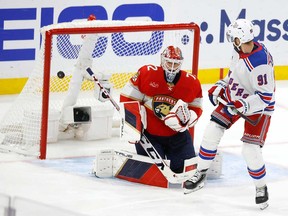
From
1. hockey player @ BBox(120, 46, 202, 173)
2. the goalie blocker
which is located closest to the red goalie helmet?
hockey player @ BBox(120, 46, 202, 173)

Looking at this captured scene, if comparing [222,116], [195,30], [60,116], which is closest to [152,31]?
[195,30]

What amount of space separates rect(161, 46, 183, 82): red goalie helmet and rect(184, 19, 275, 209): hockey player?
1.01 ft

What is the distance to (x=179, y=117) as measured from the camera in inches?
264

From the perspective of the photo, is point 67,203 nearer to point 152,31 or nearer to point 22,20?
point 152,31

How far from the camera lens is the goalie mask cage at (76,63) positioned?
7336 millimetres

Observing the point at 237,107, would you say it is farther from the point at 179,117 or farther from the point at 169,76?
the point at 169,76

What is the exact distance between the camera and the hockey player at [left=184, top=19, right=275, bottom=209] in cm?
636

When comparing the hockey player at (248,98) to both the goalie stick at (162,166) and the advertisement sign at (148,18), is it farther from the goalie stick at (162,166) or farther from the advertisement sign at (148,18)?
the advertisement sign at (148,18)

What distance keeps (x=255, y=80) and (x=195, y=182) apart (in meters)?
0.72

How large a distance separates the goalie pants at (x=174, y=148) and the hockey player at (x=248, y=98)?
31cm

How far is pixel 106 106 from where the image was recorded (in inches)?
312

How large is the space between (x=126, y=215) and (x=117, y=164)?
78 cm

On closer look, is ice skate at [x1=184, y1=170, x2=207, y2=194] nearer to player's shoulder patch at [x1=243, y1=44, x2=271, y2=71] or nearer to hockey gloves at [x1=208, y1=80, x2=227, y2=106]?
hockey gloves at [x1=208, y1=80, x2=227, y2=106]

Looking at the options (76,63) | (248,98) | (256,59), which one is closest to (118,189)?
(248,98)
